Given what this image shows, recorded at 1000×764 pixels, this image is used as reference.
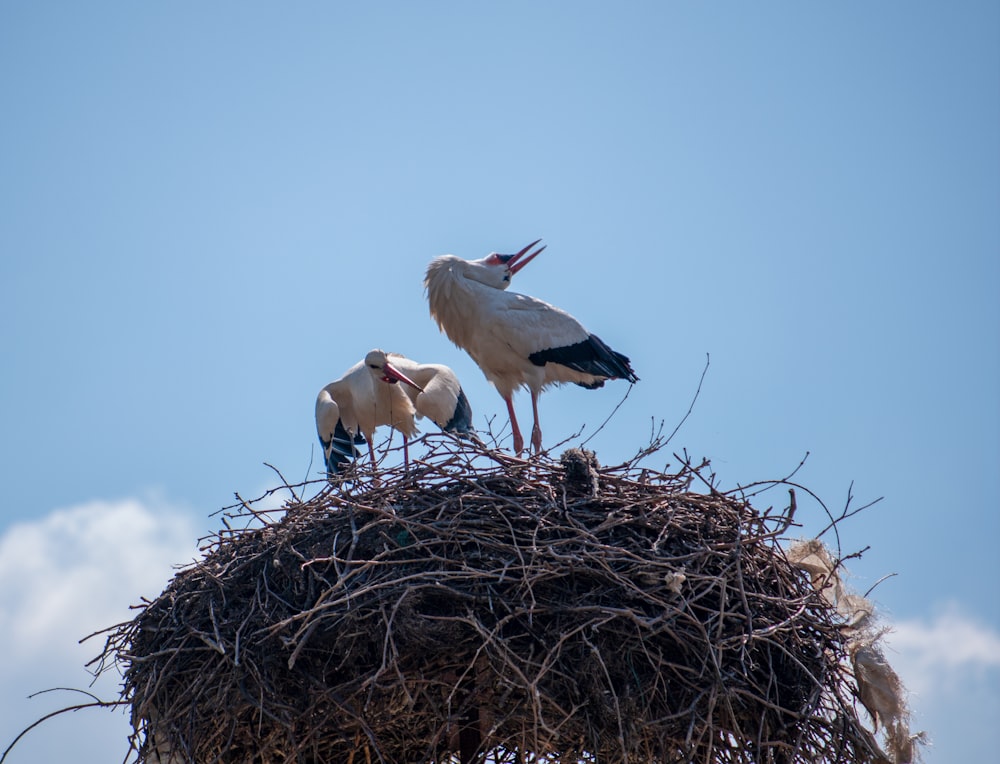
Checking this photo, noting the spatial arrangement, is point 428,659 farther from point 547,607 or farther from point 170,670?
point 170,670

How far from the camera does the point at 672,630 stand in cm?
479

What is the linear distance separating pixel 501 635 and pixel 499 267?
4327 millimetres

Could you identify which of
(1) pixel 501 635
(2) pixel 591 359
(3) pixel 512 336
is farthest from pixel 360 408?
(1) pixel 501 635

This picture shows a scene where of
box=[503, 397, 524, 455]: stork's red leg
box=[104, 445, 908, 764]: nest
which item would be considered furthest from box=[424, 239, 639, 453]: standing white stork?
box=[104, 445, 908, 764]: nest

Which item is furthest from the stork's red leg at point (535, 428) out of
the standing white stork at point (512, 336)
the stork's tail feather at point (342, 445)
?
the stork's tail feather at point (342, 445)

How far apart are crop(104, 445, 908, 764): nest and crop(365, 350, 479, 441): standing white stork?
3215 mm

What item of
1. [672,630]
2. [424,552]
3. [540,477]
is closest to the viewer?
[672,630]

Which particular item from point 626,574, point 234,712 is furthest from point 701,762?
point 234,712

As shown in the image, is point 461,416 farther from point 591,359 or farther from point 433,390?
point 591,359

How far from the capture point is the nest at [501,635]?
4781mm

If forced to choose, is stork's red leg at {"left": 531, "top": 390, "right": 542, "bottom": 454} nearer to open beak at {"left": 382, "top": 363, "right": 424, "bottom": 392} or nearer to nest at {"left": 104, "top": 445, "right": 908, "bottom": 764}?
open beak at {"left": 382, "top": 363, "right": 424, "bottom": 392}

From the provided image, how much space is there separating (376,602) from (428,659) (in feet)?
1.03

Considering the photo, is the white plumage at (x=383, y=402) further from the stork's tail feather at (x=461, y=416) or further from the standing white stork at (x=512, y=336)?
the standing white stork at (x=512, y=336)

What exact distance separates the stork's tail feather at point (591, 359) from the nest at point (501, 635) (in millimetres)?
2807
